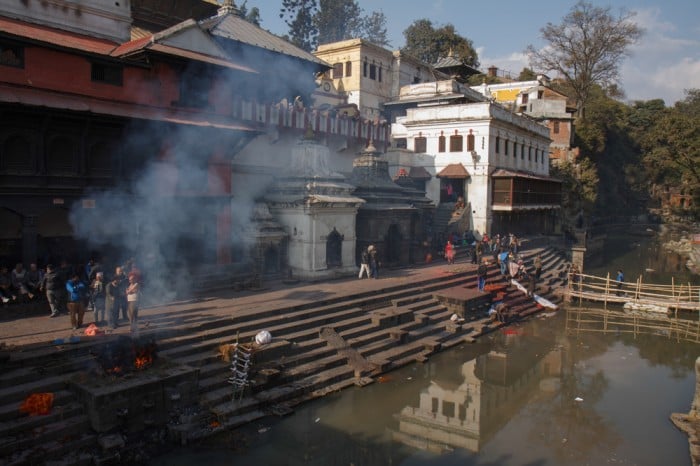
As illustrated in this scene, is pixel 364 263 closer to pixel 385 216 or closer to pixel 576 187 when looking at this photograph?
pixel 385 216

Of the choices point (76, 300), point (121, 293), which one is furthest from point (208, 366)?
point (76, 300)

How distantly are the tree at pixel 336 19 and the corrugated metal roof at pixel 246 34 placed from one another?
29.5 metres

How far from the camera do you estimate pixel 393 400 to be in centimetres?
1117

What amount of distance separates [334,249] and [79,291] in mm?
9347

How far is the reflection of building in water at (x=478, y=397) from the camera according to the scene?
9.87 meters

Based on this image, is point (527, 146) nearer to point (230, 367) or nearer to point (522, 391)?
point (522, 391)

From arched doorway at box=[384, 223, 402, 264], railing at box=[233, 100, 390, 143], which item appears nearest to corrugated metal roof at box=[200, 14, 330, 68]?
railing at box=[233, 100, 390, 143]

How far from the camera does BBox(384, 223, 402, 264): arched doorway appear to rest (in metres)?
21.2

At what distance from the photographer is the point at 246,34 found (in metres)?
20.1

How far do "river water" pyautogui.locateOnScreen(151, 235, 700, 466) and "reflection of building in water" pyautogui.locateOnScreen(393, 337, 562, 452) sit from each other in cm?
2

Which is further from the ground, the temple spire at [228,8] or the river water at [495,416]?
the temple spire at [228,8]

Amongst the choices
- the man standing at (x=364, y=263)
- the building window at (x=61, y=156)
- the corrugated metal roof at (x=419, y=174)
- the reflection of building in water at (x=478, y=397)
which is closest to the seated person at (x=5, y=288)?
the building window at (x=61, y=156)

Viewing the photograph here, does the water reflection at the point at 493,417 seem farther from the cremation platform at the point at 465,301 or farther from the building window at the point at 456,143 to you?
the building window at the point at 456,143

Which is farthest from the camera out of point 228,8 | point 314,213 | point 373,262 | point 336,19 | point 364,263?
point 336,19
